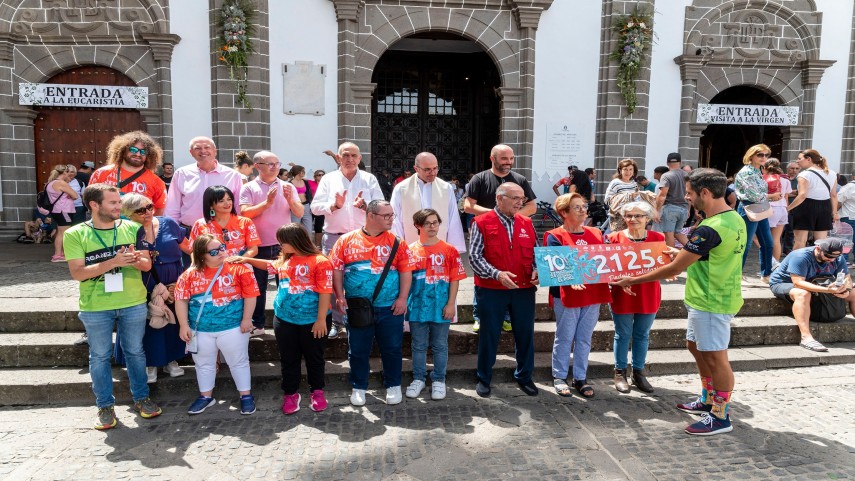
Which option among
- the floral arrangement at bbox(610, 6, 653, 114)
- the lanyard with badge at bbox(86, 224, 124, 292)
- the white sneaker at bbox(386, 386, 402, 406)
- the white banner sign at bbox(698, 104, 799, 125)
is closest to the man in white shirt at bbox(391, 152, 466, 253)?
the white sneaker at bbox(386, 386, 402, 406)

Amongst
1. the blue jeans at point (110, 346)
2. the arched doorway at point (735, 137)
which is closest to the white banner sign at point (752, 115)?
the arched doorway at point (735, 137)

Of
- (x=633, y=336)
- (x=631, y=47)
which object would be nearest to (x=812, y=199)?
(x=631, y=47)

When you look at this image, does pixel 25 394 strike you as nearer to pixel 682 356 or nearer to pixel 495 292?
pixel 495 292

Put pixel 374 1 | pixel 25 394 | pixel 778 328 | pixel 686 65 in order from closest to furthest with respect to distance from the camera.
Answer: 1. pixel 25 394
2. pixel 778 328
3. pixel 374 1
4. pixel 686 65

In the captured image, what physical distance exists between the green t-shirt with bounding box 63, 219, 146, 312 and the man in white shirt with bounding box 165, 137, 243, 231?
2.85 ft

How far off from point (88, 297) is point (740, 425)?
4815 mm

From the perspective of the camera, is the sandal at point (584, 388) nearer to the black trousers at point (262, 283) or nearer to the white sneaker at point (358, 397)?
the white sneaker at point (358, 397)

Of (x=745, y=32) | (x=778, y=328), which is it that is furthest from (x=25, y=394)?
(x=745, y=32)

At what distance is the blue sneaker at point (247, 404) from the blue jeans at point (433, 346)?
51.6 inches

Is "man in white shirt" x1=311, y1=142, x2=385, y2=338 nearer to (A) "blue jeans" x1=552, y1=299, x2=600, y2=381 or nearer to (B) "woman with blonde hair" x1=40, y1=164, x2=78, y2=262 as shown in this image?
(A) "blue jeans" x1=552, y1=299, x2=600, y2=381

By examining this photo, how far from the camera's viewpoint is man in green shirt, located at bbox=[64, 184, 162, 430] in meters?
3.74

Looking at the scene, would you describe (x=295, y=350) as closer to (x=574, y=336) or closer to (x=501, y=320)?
(x=501, y=320)

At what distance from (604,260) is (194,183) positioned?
358 centimetres

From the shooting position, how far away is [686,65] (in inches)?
423
